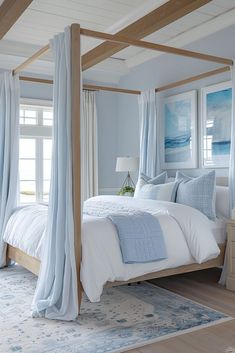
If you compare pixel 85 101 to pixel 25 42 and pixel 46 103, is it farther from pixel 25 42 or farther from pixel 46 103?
pixel 25 42

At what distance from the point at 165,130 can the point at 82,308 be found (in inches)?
121

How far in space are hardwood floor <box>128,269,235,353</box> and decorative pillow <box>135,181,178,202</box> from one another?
893mm

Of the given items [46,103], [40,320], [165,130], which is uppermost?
[46,103]

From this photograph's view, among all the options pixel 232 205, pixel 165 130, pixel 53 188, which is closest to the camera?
pixel 53 188

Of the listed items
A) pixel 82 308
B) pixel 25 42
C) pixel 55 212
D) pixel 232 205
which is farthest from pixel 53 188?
pixel 25 42

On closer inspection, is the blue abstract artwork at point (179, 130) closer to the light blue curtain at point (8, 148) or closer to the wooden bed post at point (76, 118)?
the light blue curtain at point (8, 148)

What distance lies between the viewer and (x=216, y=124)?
4816mm

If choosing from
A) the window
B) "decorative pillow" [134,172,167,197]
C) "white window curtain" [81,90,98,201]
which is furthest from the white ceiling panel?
"decorative pillow" [134,172,167,197]

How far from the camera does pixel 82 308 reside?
3.34 meters

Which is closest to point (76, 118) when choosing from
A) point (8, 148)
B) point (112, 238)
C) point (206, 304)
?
point (112, 238)

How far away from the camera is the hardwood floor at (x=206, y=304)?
261 cm

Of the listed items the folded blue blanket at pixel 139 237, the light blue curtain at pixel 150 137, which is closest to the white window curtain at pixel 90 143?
the light blue curtain at pixel 150 137

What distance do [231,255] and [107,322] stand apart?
149cm

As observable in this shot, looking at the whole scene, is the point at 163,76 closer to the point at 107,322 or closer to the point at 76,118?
the point at 76,118
